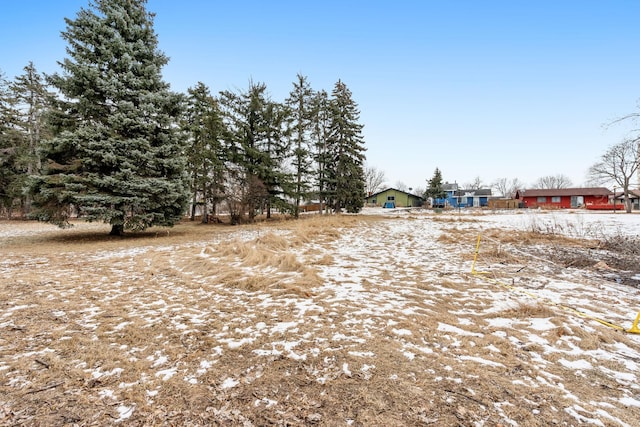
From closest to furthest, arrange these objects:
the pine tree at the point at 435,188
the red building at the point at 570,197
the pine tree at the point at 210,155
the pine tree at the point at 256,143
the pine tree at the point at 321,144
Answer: the pine tree at the point at 210,155 < the pine tree at the point at 256,143 < the pine tree at the point at 321,144 < the pine tree at the point at 435,188 < the red building at the point at 570,197

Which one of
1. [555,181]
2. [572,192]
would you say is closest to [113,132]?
[572,192]

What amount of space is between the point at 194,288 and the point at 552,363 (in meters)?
5.27

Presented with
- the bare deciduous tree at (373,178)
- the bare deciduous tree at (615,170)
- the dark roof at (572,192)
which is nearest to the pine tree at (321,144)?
the bare deciduous tree at (615,170)

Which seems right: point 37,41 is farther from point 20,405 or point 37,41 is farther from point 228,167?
point 20,405

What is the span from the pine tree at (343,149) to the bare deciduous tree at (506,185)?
3730 inches

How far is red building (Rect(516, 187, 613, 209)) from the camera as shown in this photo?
4138 centimetres

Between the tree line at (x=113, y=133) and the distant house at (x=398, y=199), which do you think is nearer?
the tree line at (x=113, y=133)

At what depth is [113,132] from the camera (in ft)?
33.9

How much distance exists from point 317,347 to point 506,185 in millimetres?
117495

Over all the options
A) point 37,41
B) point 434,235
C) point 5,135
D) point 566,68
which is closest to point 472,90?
point 566,68

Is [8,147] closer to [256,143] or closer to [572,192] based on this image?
[256,143]

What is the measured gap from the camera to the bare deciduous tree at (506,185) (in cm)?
9406

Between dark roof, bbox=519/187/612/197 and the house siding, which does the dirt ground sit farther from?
dark roof, bbox=519/187/612/197

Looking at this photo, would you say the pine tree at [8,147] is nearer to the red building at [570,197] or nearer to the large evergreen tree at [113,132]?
the large evergreen tree at [113,132]
